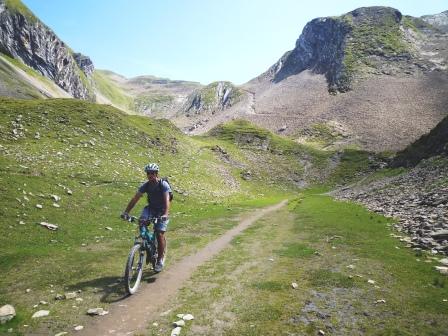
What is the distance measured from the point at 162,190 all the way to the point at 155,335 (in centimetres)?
638

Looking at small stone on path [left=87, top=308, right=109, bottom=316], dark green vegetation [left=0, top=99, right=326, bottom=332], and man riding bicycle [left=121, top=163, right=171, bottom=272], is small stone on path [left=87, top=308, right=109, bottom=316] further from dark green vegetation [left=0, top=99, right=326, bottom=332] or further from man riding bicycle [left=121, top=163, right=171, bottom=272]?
man riding bicycle [left=121, top=163, right=171, bottom=272]

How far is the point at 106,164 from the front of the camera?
47.9 meters

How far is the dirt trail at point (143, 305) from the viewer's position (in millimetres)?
9766

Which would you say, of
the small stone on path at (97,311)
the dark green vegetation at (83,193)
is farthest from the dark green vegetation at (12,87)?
the small stone on path at (97,311)

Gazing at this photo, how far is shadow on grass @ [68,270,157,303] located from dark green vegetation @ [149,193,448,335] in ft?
6.11

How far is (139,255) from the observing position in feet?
44.3

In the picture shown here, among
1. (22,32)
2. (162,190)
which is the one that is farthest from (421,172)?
(22,32)

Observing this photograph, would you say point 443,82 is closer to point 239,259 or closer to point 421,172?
point 421,172

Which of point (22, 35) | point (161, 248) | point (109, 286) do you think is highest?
point (22, 35)

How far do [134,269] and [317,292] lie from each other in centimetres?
680

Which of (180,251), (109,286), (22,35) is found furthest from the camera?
(22,35)

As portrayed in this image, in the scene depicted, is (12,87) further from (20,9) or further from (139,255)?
(139,255)

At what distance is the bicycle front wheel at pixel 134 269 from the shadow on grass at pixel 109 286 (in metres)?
0.35

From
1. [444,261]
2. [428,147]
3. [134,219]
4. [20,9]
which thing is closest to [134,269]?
[134,219]
